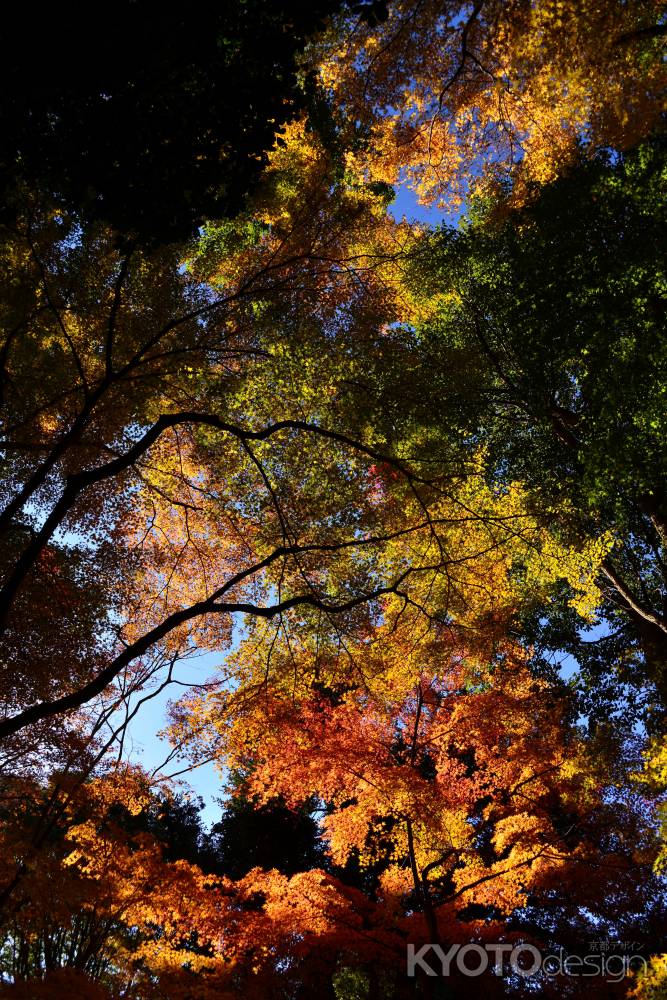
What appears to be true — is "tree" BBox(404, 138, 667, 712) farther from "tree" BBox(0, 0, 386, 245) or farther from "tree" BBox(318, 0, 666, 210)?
"tree" BBox(0, 0, 386, 245)

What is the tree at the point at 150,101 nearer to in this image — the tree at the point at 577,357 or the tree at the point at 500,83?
the tree at the point at 500,83

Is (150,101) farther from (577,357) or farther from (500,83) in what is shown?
(577,357)

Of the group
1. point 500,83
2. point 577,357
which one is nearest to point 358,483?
point 577,357

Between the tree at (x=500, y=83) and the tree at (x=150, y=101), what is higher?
the tree at (x=500, y=83)

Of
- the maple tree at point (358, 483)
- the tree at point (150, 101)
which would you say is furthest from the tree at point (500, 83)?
the tree at point (150, 101)

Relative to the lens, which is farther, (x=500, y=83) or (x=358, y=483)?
(x=358, y=483)

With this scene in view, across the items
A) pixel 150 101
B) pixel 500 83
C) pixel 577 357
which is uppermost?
pixel 500 83

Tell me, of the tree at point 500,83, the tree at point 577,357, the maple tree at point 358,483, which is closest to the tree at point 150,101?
the maple tree at point 358,483

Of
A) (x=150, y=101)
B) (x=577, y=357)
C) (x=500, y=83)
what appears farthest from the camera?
(x=577, y=357)

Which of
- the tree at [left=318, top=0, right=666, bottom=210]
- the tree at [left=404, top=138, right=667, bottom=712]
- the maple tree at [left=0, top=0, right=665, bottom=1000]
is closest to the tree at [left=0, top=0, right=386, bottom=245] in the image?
the maple tree at [left=0, top=0, right=665, bottom=1000]

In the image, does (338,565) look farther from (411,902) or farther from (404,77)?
(411,902)

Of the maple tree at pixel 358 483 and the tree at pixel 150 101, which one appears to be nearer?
the tree at pixel 150 101

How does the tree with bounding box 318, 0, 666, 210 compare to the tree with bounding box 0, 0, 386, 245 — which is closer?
the tree with bounding box 0, 0, 386, 245

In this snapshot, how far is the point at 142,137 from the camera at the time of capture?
166 inches
